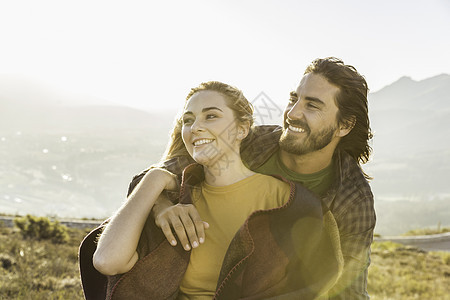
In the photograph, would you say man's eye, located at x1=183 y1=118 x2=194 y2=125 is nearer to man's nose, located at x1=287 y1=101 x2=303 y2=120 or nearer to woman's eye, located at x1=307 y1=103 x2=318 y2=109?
man's nose, located at x1=287 y1=101 x2=303 y2=120

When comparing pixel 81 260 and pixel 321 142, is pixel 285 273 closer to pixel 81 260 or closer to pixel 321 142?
pixel 81 260

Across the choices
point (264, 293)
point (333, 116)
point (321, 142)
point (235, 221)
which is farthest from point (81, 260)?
point (333, 116)

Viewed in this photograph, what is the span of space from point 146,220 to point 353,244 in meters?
1.72

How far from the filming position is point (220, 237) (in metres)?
2.31

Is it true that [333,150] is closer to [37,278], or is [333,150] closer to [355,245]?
[355,245]

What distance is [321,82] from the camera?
3.58 meters

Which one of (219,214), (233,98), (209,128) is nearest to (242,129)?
(233,98)

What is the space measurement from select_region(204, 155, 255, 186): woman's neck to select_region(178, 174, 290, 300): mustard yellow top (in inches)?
2.0

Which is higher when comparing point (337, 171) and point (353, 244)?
point (337, 171)

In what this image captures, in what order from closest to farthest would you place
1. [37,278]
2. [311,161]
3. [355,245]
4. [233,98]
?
[233,98], [355,245], [311,161], [37,278]

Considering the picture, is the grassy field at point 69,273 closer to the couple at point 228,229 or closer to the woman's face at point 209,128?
the couple at point 228,229

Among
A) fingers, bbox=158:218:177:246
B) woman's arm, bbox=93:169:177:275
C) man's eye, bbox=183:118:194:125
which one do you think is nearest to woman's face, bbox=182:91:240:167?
man's eye, bbox=183:118:194:125

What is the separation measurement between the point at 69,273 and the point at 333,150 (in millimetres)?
6774

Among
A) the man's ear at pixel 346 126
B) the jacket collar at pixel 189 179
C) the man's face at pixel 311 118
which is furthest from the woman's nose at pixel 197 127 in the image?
the man's ear at pixel 346 126
